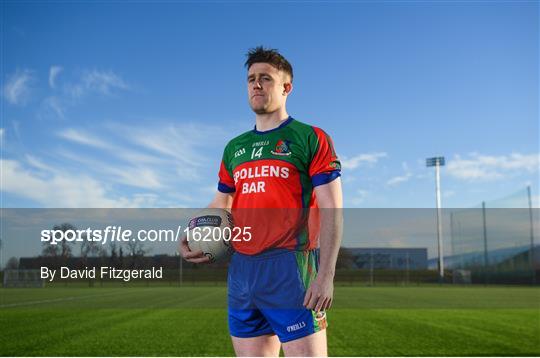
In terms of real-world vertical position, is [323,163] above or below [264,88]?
below

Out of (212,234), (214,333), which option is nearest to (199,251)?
(212,234)

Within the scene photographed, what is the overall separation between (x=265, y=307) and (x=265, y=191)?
0.69 meters

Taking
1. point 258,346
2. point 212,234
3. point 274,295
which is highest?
point 212,234

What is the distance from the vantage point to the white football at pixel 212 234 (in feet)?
11.6

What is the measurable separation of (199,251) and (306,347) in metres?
0.92

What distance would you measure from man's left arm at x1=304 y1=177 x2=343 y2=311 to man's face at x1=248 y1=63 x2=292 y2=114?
2.16 ft

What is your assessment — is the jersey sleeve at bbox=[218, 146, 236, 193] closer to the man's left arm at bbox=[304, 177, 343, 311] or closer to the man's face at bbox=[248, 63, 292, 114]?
the man's face at bbox=[248, 63, 292, 114]

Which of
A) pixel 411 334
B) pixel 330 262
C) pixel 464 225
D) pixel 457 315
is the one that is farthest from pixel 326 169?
pixel 464 225

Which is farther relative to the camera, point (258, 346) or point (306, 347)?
point (258, 346)

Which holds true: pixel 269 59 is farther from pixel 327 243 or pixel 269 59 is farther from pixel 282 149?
pixel 327 243

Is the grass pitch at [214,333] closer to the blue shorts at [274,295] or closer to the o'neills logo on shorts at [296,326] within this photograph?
the blue shorts at [274,295]

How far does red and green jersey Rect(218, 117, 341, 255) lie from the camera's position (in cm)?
334

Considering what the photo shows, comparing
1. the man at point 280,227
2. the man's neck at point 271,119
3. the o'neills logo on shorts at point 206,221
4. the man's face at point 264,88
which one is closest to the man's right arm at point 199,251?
the man at point 280,227

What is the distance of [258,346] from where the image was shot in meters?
3.38
